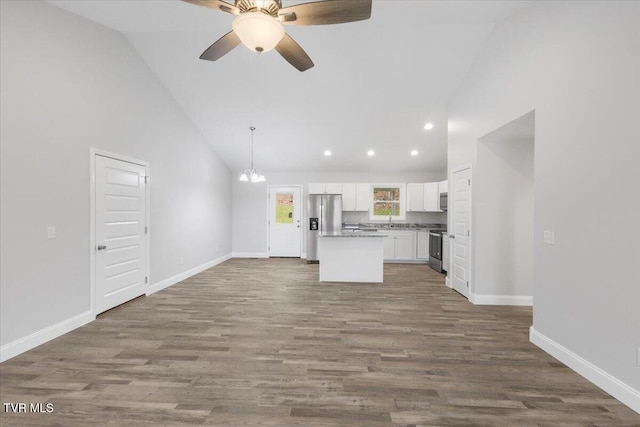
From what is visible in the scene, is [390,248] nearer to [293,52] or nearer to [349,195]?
[349,195]

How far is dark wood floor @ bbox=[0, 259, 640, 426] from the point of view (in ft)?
6.06

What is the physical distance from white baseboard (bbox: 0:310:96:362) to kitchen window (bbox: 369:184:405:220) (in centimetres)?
640

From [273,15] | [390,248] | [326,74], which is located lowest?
[390,248]

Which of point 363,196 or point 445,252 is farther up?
point 363,196

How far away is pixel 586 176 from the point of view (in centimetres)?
235

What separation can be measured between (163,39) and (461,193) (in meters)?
5.00

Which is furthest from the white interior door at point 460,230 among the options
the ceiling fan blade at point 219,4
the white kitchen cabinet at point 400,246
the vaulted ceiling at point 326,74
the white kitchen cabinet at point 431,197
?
the ceiling fan blade at point 219,4

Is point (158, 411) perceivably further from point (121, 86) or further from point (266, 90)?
point (266, 90)

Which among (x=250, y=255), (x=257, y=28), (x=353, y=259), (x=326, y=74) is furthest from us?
(x=250, y=255)

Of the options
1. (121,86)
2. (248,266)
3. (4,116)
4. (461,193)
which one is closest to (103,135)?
(121,86)

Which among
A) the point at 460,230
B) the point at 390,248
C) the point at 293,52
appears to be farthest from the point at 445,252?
the point at 293,52

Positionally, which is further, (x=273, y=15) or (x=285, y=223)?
(x=285, y=223)

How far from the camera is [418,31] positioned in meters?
3.86

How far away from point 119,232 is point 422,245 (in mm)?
6471
